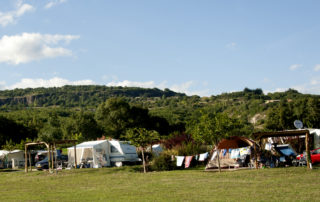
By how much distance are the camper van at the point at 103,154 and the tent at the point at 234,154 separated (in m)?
7.46

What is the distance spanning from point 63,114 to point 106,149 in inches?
2015

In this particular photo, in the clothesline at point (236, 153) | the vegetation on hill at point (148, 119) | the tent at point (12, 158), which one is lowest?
the tent at point (12, 158)

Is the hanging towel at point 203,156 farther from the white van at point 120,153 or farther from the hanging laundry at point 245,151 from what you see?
the white van at point 120,153

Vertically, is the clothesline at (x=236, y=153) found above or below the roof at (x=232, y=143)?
below

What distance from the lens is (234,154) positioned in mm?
19141

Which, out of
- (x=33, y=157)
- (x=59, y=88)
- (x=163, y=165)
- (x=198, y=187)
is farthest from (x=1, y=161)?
(x=59, y=88)

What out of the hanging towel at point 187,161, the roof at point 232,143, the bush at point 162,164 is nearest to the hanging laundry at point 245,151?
the roof at point 232,143

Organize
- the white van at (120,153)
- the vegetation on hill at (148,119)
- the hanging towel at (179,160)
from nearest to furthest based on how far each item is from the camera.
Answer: the hanging towel at (179,160), the white van at (120,153), the vegetation on hill at (148,119)

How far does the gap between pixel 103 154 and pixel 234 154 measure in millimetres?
10023

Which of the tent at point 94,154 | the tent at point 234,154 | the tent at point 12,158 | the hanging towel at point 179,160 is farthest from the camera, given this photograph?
the tent at point 12,158

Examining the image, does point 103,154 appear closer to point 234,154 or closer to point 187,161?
point 187,161

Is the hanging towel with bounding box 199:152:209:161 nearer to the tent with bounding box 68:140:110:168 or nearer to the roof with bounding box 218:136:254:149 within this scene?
the roof with bounding box 218:136:254:149

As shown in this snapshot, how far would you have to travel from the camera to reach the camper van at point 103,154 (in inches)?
976

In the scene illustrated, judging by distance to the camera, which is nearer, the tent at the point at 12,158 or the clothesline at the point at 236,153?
the clothesline at the point at 236,153
